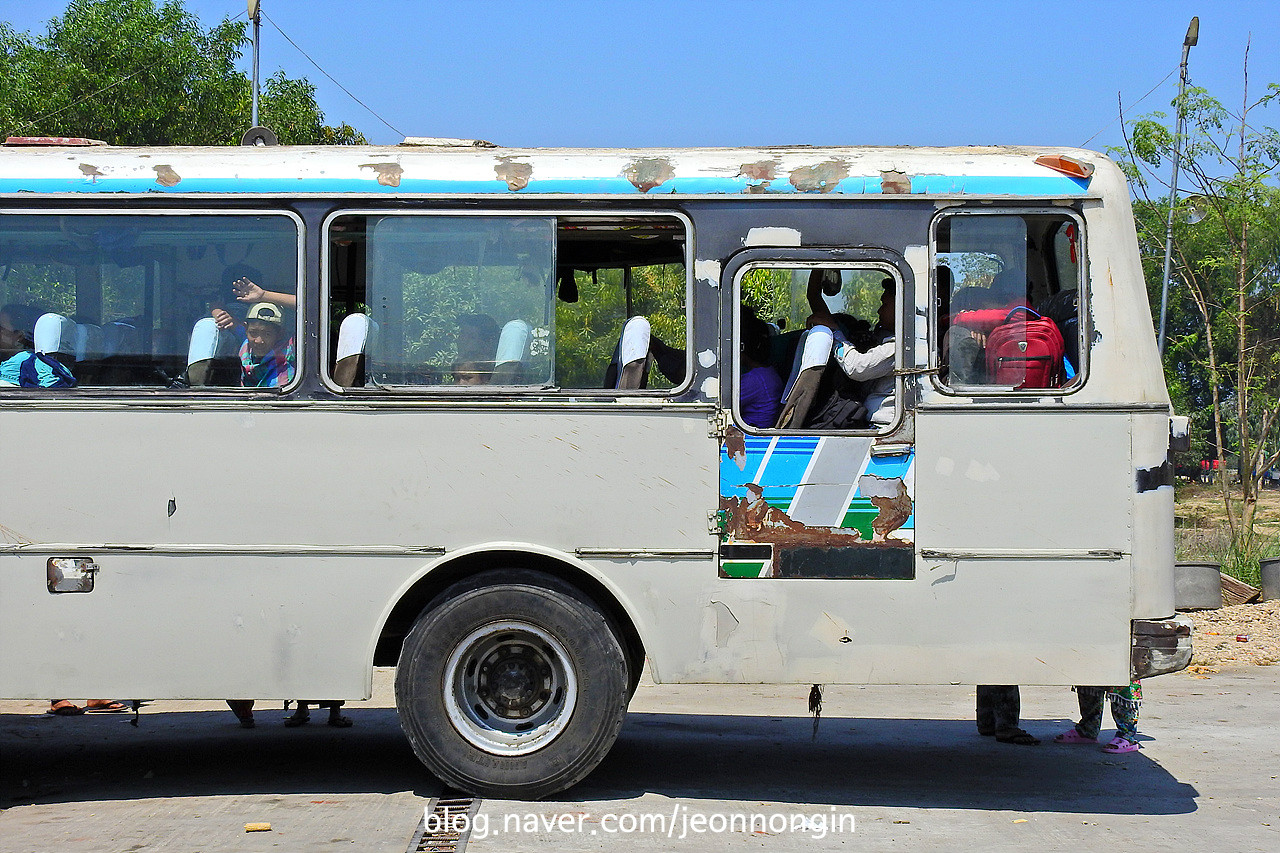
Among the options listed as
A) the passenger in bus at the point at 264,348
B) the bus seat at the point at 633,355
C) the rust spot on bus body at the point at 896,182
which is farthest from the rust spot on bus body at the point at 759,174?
the passenger in bus at the point at 264,348

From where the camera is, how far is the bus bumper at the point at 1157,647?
566 centimetres

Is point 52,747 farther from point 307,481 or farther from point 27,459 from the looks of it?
point 307,481

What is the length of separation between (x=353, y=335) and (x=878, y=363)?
252cm

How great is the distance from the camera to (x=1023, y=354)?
19.1ft

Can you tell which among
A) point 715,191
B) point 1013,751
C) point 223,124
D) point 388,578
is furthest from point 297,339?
point 223,124

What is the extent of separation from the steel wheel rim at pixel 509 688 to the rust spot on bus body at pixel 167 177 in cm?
258

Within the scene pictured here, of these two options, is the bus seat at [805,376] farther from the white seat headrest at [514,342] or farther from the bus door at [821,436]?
the white seat headrest at [514,342]

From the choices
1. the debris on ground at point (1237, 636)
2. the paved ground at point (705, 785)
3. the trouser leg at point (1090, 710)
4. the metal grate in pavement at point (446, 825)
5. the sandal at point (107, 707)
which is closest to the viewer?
the metal grate in pavement at point (446, 825)

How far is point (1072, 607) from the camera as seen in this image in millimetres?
5691

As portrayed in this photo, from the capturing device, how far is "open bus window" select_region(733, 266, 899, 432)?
5844mm

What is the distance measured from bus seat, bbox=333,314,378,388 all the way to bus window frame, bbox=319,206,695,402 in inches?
1.2

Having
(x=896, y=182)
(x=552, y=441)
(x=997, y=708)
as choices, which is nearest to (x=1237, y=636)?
(x=997, y=708)

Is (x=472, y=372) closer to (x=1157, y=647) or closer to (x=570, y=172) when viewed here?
(x=570, y=172)

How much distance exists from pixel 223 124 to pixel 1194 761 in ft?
57.0
